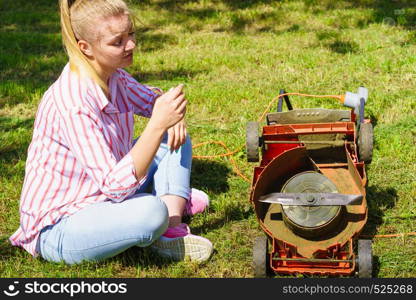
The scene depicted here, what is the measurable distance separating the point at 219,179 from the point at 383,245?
3.81 ft

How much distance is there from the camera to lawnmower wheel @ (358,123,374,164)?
136 inches

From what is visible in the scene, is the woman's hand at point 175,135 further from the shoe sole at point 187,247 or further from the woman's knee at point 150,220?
the shoe sole at point 187,247

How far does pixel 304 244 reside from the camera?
3.06 metres

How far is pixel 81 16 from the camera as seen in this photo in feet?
9.36

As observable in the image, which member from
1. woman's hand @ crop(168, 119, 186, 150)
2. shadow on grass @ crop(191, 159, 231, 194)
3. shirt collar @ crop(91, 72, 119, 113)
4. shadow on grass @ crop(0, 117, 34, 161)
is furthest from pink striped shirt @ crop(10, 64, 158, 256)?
shadow on grass @ crop(0, 117, 34, 161)

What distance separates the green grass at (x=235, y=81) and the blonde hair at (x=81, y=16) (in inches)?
37.6

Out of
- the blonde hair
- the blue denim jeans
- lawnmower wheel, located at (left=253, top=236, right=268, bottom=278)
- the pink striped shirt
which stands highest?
the blonde hair

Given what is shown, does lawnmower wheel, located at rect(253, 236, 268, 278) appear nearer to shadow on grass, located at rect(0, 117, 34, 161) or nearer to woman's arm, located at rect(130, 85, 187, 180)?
woman's arm, located at rect(130, 85, 187, 180)

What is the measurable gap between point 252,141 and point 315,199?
0.69m

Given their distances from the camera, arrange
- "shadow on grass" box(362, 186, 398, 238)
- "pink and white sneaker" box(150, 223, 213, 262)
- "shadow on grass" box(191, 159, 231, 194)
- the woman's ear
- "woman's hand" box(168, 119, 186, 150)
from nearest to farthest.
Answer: the woman's ear
"woman's hand" box(168, 119, 186, 150)
"pink and white sneaker" box(150, 223, 213, 262)
"shadow on grass" box(362, 186, 398, 238)
"shadow on grass" box(191, 159, 231, 194)

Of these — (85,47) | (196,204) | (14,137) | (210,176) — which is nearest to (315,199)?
(196,204)

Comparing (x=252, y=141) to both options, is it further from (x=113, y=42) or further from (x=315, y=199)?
(x=113, y=42)

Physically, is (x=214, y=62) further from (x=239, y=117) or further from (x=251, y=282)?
(x=251, y=282)

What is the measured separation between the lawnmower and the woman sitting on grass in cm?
34
